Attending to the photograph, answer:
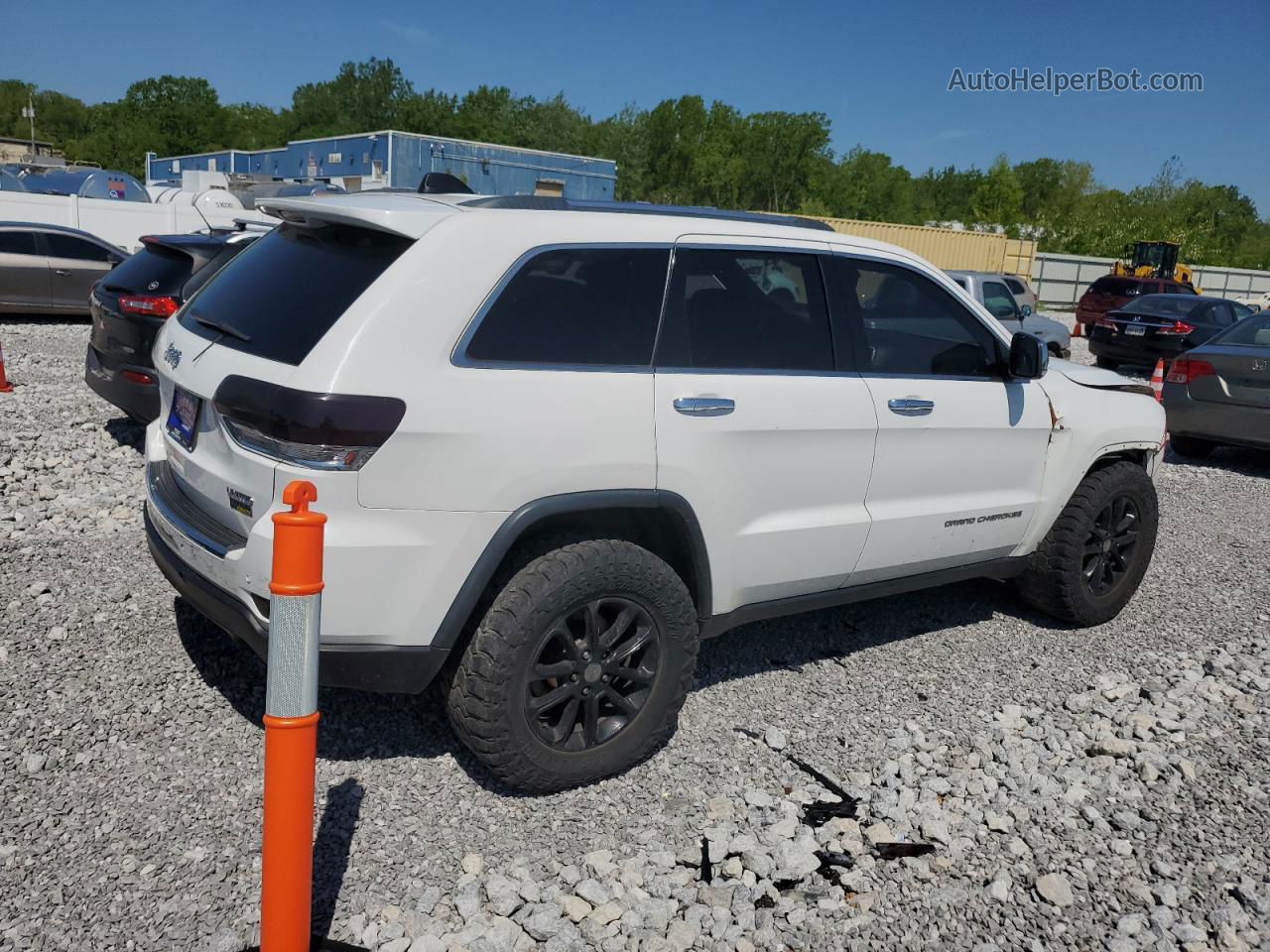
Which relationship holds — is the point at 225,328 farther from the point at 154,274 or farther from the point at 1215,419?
the point at 1215,419

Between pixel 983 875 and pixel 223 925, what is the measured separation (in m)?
2.18

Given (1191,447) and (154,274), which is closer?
(154,274)

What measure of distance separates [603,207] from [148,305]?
15.0 ft

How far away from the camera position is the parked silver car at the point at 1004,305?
15.3 m

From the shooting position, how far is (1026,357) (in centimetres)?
440

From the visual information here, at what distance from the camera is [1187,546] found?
7066 mm

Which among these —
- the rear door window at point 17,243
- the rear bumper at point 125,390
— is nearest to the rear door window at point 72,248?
the rear door window at point 17,243

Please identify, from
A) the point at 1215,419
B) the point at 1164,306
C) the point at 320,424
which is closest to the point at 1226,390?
the point at 1215,419

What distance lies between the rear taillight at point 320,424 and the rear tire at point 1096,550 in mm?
3436

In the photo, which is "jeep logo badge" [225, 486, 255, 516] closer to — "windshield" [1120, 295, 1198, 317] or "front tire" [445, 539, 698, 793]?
"front tire" [445, 539, 698, 793]

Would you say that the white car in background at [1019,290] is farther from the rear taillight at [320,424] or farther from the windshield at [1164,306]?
the rear taillight at [320,424]

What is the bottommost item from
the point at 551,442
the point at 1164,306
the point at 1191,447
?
the point at 1191,447

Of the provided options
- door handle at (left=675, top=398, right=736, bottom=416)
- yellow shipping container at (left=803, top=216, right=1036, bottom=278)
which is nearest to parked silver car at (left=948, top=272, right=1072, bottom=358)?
door handle at (left=675, top=398, right=736, bottom=416)

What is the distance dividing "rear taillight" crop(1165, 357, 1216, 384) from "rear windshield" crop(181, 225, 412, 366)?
896 centimetres
